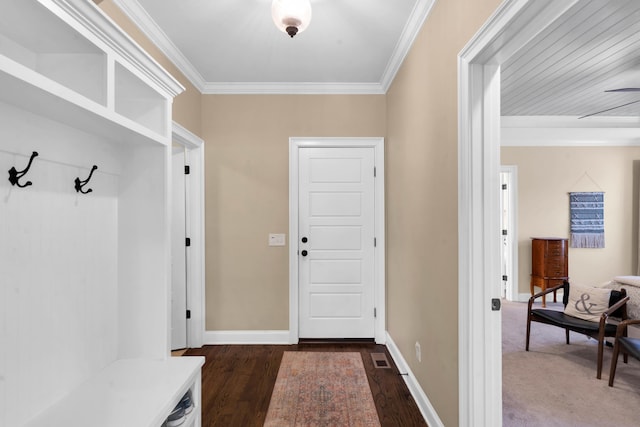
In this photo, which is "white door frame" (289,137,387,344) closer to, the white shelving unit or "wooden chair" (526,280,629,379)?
"wooden chair" (526,280,629,379)

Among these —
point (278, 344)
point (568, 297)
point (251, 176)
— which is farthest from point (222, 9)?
point (568, 297)

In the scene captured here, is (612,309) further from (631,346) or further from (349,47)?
(349,47)

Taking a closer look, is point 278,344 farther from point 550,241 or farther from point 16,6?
point 550,241

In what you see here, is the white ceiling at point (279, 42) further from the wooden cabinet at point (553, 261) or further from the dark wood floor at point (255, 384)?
the wooden cabinet at point (553, 261)

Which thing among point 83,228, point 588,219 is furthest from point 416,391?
point 588,219

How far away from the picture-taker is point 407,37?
90.8 inches

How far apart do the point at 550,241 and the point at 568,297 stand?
5.48 feet

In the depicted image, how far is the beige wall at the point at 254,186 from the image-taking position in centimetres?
322

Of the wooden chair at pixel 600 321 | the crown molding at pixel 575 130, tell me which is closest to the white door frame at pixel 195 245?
the wooden chair at pixel 600 321

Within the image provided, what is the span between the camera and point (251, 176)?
3.23m

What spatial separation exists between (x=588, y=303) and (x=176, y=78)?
4112mm

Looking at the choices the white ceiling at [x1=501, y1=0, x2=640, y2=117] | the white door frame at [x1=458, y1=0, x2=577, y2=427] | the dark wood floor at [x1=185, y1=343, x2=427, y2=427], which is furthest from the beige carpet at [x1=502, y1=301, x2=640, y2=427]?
the white ceiling at [x1=501, y1=0, x2=640, y2=117]

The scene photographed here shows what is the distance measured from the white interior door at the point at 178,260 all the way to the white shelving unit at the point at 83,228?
1.62 m

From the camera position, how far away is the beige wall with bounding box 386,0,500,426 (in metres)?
1.64
